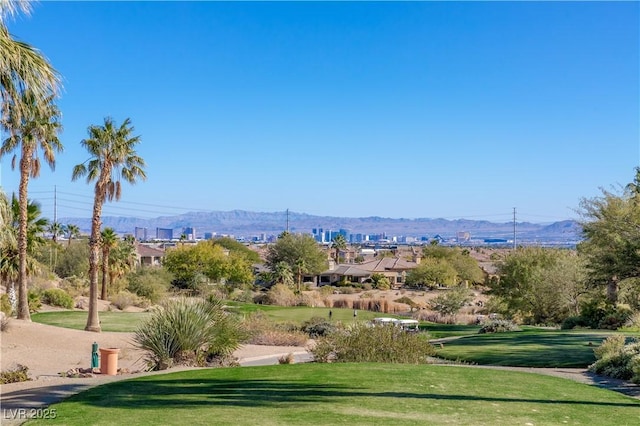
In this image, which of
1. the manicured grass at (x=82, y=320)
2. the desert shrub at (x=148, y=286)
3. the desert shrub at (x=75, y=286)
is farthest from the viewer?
the desert shrub at (x=148, y=286)

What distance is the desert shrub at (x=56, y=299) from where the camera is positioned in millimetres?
47062

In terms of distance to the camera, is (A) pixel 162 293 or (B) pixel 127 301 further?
(A) pixel 162 293

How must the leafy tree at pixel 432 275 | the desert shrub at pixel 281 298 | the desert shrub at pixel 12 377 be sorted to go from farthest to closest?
the leafy tree at pixel 432 275 < the desert shrub at pixel 281 298 < the desert shrub at pixel 12 377

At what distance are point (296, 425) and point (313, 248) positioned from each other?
87.1 m

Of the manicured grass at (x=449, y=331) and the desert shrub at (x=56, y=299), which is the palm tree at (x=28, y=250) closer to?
the desert shrub at (x=56, y=299)

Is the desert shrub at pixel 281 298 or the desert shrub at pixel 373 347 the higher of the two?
the desert shrub at pixel 373 347

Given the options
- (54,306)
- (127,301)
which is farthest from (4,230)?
(127,301)

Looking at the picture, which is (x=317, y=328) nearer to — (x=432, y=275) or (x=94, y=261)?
(x=94, y=261)

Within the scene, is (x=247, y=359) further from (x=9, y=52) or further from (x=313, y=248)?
(x=313, y=248)

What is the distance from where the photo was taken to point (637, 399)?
1595 centimetres

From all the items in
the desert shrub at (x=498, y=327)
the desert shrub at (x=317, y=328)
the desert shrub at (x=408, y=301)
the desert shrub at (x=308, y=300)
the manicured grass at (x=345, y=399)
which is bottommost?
the desert shrub at (x=408, y=301)

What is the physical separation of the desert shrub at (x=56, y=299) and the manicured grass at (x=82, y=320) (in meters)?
2.95

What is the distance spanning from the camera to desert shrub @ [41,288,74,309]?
154 feet

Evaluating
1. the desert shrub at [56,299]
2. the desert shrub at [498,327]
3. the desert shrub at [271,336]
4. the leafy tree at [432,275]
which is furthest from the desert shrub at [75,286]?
the leafy tree at [432,275]
